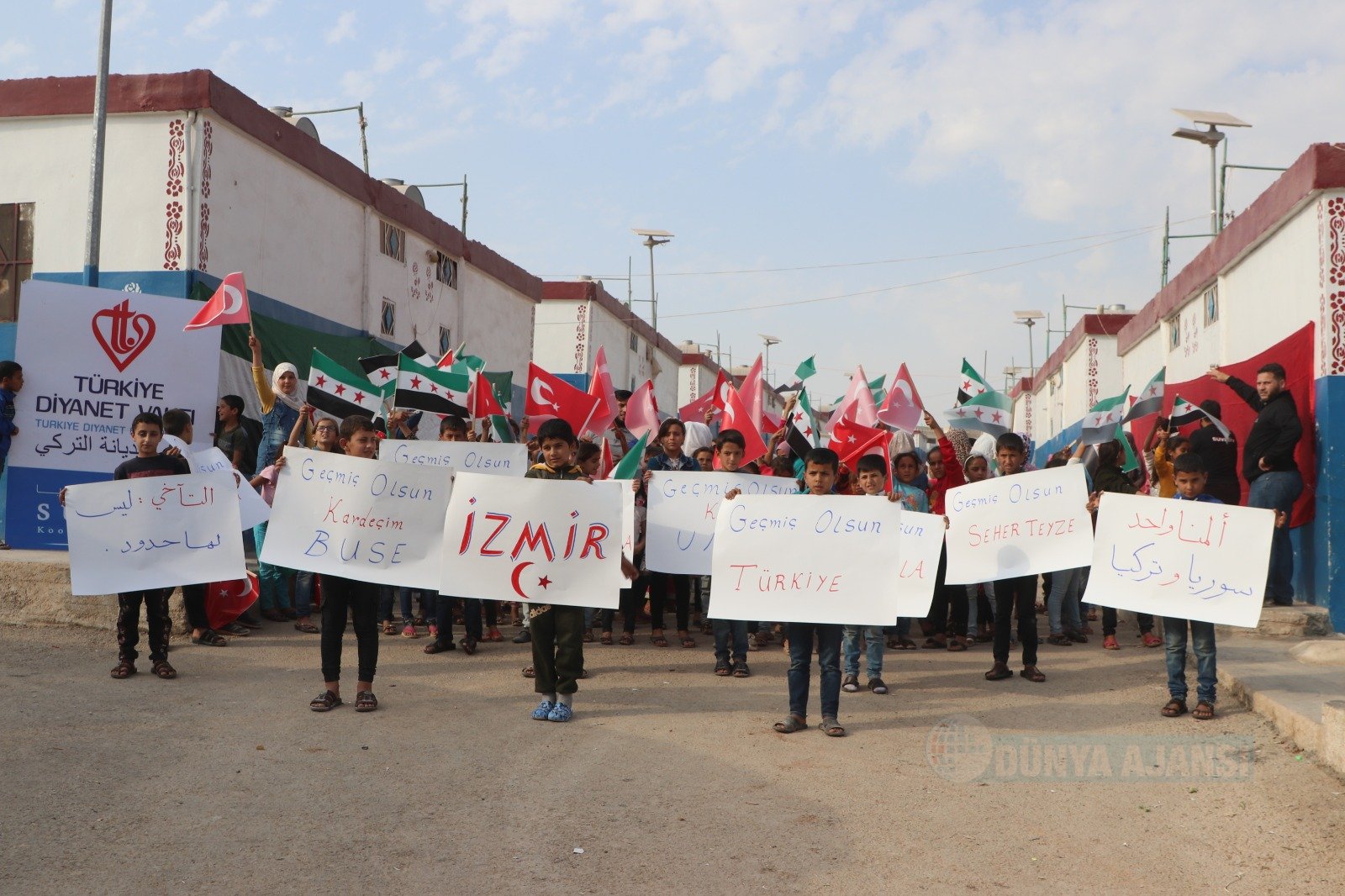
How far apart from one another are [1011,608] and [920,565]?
720mm

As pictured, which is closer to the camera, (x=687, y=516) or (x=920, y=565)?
(x=920, y=565)

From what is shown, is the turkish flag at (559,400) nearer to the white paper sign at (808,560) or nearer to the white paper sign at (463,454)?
the white paper sign at (463,454)

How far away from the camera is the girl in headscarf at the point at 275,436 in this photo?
981cm

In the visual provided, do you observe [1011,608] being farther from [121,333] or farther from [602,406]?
[121,333]

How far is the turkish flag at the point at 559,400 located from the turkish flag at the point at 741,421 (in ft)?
4.09

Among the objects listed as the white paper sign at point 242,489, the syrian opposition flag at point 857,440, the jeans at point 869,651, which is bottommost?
the jeans at point 869,651

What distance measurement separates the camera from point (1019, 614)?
27.4ft

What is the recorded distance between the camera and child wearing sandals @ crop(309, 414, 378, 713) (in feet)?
22.9

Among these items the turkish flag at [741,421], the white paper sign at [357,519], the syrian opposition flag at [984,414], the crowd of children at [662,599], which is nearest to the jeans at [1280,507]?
the crowd of children at [662,599]

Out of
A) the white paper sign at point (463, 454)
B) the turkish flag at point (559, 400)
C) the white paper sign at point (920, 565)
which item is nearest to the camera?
the white paper sign at point (920, 565)

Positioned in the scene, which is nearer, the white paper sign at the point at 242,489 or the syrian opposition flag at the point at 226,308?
the white paper sign at the point at 242,489

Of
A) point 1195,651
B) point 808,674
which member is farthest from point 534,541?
point 1195,651

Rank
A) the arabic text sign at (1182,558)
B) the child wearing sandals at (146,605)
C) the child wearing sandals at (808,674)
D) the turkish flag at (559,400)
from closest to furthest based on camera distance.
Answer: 1. the child wearing sandals at (808,674)
2. the arabic text sign at (1182,558)
3. the child wearing sandals at (146,605)
4. the turkish flag at (559,400)

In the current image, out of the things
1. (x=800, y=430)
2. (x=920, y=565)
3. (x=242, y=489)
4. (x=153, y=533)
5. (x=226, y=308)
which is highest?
(x=226, y=308)
